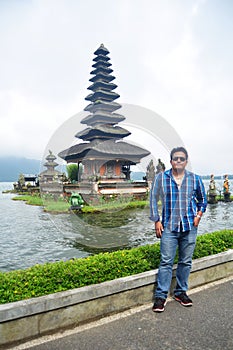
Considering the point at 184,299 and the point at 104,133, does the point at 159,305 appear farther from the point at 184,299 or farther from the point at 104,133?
the point at 104,133

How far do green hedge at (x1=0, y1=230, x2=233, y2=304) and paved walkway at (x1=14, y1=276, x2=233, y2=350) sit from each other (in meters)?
0.55

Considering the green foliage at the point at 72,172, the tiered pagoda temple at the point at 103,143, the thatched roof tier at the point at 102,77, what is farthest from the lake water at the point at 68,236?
the thatched roof tier at the point at 102,77

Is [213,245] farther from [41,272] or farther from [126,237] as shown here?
[126,237]

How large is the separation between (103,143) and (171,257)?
2705 centimetres

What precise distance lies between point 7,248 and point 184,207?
764 centimetres

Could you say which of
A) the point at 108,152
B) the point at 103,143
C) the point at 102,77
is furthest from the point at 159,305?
the point at 102,77

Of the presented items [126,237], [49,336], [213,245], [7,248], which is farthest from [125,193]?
[49,336]

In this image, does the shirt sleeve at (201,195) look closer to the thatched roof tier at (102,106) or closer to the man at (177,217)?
the man at (177,217)

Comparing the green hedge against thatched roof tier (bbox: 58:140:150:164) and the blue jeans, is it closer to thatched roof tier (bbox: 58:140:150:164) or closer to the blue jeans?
the blue jeans

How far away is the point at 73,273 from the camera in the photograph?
3740 millimetres

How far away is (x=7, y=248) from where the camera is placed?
30.5 feet

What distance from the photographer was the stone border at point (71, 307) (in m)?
2.99

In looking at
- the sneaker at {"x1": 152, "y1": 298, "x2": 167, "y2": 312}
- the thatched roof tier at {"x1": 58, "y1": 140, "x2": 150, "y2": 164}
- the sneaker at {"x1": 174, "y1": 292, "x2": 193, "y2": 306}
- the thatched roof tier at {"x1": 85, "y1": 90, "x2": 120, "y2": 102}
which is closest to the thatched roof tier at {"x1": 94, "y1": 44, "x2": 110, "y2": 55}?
the thatched roof tier at {"x1": 85, "y1": 90, "x2": 120, "y2": 102}

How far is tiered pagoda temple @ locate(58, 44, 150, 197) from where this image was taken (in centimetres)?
2973
